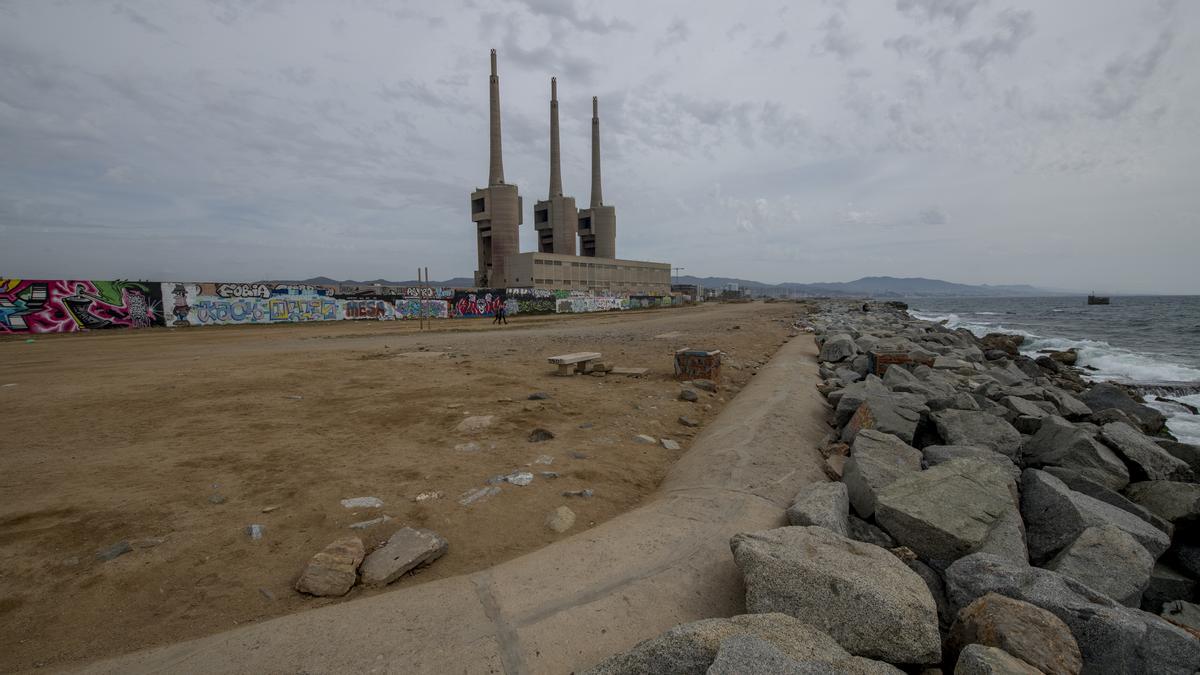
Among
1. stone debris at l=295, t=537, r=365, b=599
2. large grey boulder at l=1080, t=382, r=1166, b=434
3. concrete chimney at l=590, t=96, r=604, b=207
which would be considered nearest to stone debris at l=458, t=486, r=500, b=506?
stone debris at l=295, t=537, r=365, b=599

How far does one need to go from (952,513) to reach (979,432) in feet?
9.18

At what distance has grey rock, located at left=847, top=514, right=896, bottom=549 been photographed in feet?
12.8

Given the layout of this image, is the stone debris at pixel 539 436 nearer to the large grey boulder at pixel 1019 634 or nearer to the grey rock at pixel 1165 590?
the large grey boulder at pixel 1019 634

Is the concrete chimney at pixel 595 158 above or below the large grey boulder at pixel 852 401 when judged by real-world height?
above

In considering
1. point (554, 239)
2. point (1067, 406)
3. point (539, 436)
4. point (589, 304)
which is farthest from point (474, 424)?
point (554, 239)

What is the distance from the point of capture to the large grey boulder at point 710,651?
222 centimetres

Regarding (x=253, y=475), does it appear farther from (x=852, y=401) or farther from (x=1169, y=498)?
(x=1169, y=498)

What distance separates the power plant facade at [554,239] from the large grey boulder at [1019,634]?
71.4m

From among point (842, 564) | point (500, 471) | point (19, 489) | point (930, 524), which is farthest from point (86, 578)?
point (930, 524)

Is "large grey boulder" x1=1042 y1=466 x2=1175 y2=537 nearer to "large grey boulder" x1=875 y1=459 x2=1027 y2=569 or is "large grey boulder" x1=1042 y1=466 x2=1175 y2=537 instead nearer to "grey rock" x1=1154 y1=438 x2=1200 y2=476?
"large grey boulder" x1=875 y1=459 x2=1027 y2=569

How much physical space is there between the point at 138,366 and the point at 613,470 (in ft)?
47.4

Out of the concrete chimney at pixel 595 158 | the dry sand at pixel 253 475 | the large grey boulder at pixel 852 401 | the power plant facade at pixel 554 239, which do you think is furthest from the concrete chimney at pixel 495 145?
the large grey boulder at pixel 852 401

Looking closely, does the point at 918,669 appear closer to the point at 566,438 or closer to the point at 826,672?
the point at 826,672

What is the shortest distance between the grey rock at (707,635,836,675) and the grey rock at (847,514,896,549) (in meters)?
2.13
